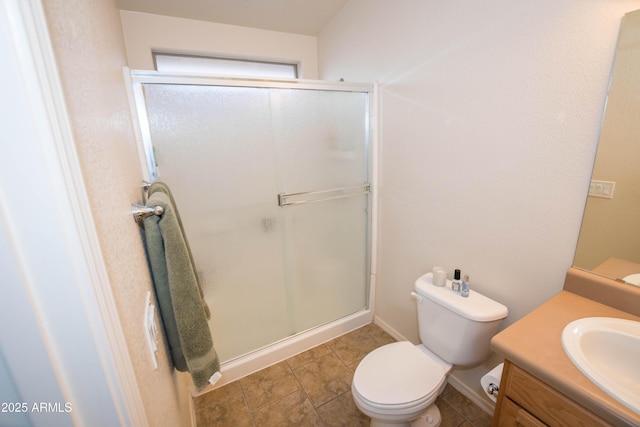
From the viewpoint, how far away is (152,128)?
1.30m

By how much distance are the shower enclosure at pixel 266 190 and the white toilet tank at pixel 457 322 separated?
784mm

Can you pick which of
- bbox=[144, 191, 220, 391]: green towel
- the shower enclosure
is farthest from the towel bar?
the shower enclosure

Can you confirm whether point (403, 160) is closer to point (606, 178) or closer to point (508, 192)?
point (508, 192)

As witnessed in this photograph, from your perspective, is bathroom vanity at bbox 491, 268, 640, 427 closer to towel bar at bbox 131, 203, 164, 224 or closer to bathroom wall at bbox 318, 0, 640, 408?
bathroom wall at bbox 318, 0, 640, 408

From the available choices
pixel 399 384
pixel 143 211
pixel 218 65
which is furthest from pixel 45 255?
pixel 218 65

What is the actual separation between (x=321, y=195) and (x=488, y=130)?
101 centimetres

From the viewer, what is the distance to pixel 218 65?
2.26 metres

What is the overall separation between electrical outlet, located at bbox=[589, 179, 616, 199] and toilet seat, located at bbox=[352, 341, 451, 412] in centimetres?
96

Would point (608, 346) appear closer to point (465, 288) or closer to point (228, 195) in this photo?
point (465, 288)

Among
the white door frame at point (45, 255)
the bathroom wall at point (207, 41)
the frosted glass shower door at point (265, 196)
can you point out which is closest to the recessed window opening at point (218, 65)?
the bathroom wall at point (207, 41)

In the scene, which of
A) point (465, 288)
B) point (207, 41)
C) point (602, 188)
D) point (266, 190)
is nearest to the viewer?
point (602, 188)

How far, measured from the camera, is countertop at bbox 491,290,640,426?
0.63 m

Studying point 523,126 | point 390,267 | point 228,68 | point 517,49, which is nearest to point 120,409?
point 523,126

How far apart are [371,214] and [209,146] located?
1.21 meters
